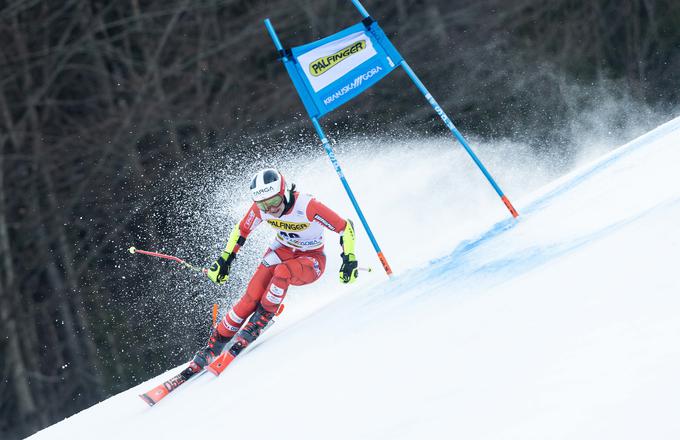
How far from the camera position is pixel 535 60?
662 inches

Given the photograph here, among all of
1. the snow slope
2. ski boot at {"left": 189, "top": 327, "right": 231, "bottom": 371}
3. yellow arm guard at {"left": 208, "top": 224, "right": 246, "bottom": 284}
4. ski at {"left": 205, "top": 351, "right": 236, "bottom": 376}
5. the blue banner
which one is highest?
the blue banner

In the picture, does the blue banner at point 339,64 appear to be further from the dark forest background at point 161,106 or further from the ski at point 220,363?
the dark forest background at point 161,106

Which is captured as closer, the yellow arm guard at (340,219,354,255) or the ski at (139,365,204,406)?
the ski at (139,365,204,406)

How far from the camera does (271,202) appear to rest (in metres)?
5.61

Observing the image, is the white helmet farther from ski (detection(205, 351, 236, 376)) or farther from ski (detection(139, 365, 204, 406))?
ski (detection(139, 365, 204, 406))

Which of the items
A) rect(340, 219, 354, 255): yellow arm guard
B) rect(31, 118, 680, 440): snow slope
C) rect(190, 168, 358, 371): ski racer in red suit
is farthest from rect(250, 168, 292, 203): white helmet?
rect(31, 118, 680, 440): snow slope

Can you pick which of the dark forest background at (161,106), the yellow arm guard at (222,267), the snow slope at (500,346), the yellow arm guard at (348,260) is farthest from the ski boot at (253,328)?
the dark forest background at (161,106)

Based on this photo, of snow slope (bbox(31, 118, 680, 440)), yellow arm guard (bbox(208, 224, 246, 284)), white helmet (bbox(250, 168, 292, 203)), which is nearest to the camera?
snow slope (bbox(31, 118, 680, 440))

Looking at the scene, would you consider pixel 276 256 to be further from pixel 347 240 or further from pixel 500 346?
pixel 500 346

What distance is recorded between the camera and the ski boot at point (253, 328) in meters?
5.58

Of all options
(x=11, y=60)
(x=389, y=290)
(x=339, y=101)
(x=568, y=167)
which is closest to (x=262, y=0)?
(x=11, y=60)

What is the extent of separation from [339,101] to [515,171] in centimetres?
754

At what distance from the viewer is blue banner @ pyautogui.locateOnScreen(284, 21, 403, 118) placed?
598 centimetres

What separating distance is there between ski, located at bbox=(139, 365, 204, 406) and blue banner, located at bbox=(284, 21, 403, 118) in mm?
1977
